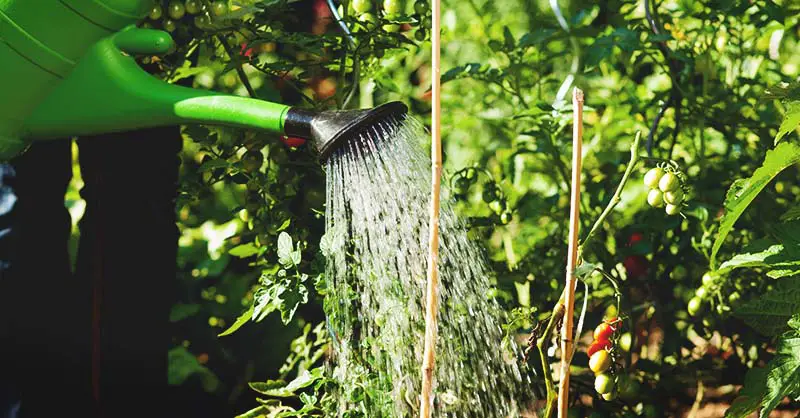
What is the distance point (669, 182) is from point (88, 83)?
741 millimetres

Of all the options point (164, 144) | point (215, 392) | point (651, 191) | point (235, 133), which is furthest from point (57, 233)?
point (651, 191)

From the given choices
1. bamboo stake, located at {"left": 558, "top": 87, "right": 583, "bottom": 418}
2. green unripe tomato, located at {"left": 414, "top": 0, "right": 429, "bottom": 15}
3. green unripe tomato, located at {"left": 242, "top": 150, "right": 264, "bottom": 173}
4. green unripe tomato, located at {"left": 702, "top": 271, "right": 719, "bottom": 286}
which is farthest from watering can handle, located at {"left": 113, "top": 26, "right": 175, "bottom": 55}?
green unripe tomato, located at {"left": 702, "top": 271, "right": 719, "bottom": 286}

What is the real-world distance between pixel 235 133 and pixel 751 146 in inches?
43.9

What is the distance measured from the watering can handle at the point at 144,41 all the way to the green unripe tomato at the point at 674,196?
65 centimetres

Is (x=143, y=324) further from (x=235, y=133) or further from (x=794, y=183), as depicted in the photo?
(x=794, y=183)

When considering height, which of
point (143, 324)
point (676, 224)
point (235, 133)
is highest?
point (235, 133)

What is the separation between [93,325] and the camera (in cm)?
160

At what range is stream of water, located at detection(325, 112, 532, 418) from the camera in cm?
129

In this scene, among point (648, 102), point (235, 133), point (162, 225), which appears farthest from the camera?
point (648, 102)

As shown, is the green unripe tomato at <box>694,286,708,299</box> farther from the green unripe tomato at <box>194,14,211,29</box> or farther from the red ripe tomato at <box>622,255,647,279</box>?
the green unripe tomato at <box>194,14,211,29</box>

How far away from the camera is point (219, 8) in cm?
149

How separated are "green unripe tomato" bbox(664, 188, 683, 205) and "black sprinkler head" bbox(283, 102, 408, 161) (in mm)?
331

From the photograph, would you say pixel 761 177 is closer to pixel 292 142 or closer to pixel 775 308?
pixel 775 308

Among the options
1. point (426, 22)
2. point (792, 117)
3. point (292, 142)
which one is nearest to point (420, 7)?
point (426, 22)
